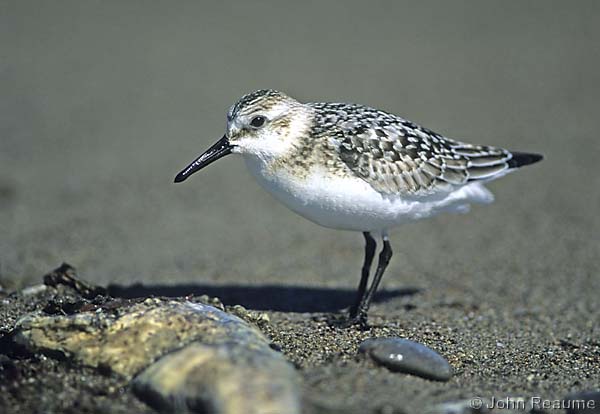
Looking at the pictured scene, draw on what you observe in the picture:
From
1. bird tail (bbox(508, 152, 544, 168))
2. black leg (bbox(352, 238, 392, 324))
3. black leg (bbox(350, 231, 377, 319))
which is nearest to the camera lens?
black leg (bbox(352, 238, 392, 324))

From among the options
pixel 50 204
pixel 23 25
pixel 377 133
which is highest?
pixel 23 25

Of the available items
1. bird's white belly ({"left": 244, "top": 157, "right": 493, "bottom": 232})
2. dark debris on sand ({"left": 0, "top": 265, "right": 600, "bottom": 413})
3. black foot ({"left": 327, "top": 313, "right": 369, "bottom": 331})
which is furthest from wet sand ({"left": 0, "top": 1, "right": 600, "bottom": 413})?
bird's white belly ({"left": 244, "top": 157, "right": 493, "bottom": 232})

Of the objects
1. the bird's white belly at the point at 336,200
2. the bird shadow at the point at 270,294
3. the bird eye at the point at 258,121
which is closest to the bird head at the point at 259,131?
the bird eye at the point at 258,121

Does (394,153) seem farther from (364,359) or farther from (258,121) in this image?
(364,359)

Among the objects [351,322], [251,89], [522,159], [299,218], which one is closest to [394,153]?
[351,322]

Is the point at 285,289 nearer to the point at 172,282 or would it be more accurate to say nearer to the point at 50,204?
the point at 172,282

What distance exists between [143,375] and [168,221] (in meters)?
4.24

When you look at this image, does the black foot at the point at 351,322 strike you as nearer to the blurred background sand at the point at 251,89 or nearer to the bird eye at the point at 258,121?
the blurred background sand at the point at 251,89

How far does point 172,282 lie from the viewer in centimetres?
613

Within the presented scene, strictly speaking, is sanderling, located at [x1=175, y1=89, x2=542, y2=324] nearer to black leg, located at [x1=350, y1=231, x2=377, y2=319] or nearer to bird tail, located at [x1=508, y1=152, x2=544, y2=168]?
black leg, located at [x1=350, y1=231, x2=377, y2=319]

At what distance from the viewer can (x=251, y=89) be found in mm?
10570

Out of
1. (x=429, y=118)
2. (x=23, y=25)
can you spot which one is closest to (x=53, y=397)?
(x=429, y=118)

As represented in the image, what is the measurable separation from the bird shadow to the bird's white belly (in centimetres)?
96

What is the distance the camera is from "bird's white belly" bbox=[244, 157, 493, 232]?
4.75 metres
